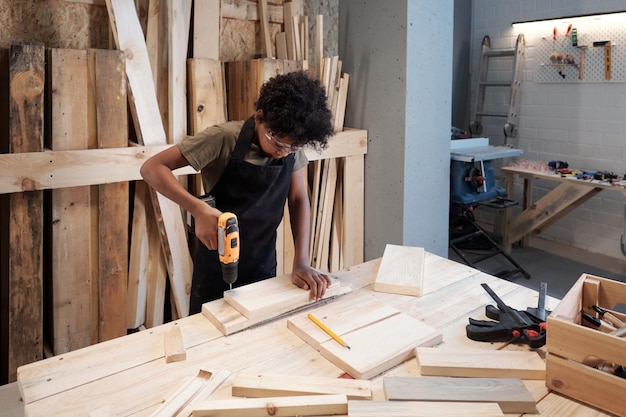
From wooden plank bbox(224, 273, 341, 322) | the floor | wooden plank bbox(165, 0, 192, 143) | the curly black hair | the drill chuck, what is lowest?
the floor

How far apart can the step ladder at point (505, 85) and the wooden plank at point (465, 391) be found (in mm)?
4549

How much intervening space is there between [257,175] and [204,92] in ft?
2.88

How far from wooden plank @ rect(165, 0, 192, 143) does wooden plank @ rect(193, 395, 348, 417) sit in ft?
5.65

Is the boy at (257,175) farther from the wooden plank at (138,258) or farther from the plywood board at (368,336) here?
the wooden plank at (138,258)

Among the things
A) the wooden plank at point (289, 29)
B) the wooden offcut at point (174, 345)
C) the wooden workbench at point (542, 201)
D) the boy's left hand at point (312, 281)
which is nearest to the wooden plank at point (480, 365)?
the boy's left hand at point (312, 281)

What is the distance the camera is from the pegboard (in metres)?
4.40

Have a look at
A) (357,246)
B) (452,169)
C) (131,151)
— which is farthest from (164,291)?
(452,169)

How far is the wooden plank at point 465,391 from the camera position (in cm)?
108

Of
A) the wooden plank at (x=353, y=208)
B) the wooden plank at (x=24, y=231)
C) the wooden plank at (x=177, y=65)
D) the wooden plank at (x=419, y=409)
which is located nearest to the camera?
the wooden plank at (x=419, y=409)

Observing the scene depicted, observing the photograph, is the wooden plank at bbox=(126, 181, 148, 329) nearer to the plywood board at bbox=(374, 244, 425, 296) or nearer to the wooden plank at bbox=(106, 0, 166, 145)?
the wooden plank at bbox=(106, 0, 166, 145)

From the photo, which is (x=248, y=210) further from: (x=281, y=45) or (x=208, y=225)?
(x=281, y=45)

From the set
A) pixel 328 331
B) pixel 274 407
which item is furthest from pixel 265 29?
pixel 274 407

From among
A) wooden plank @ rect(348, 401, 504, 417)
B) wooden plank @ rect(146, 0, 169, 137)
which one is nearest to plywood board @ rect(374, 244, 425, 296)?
wooden plank @ rect(348, 401, 504, 417)

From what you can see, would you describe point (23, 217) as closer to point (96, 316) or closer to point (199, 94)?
point (96, 316)
